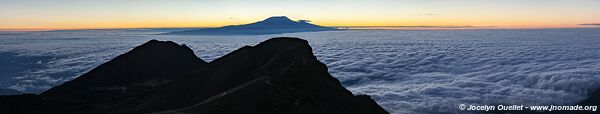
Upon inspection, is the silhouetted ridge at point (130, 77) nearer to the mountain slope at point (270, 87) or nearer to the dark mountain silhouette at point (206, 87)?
the dark mountain silhouette at point (206, 87)

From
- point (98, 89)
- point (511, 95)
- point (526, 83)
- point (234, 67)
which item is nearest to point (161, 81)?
point (98, 89)

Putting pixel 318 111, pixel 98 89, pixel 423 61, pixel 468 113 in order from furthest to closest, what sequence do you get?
pixel 423 61
pixel 468 113
pixel 98 89
pixel 318 111

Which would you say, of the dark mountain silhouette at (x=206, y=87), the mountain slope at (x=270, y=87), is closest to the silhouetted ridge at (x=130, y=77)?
the dark mountain silhouette at (x=206, y=87)

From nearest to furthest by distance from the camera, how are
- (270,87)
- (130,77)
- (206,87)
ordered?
(270,87)
(206,87)
(130,77)

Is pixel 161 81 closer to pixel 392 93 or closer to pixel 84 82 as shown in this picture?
pixel 84 82

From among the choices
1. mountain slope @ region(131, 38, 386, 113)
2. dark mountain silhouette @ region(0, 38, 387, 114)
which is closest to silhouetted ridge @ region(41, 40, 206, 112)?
dark mountain silhouette @ region(0, 38, 387, 114)

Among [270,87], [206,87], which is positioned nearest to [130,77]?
[206,87]

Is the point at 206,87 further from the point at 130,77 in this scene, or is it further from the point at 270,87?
the point at 130,77

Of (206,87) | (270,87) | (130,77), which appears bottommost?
(130,77)
